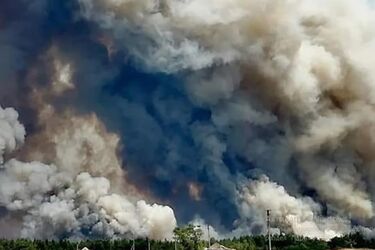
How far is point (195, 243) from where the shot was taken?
324ft

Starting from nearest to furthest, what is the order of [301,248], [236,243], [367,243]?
[301,248] → [367,243] → [236,243]

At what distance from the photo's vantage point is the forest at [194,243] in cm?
10000

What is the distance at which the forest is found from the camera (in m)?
100

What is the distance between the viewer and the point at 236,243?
114250mm

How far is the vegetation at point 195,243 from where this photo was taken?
10006cm

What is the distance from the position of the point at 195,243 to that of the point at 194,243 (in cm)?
16

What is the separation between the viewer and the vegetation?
328 feet

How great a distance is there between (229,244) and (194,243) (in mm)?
12327

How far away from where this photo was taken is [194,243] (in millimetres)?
98688

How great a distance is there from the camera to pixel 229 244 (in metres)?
109

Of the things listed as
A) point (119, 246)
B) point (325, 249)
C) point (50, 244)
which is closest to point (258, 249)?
point (325, 249)

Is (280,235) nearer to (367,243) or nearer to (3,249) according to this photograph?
(367,243)

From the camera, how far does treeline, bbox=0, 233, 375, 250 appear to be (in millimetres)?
104181

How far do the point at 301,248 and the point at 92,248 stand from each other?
148ft
